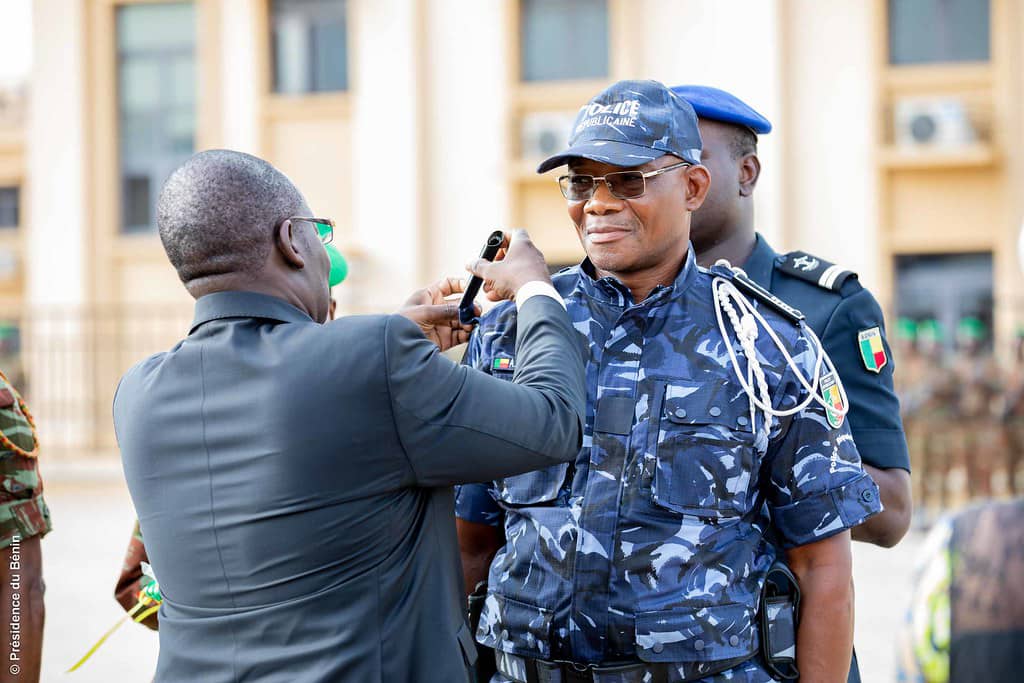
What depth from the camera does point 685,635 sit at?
2.24 meters

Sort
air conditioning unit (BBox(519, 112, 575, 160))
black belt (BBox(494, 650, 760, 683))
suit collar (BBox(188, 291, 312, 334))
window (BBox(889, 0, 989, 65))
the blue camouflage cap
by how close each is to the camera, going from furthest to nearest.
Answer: air conditioning unit (BBox(519, 112, 575, 160)) → window (BBox(889, 0, 989, 65)) → the blue camouflage cap → black belt (BBox(494, 650, 760, 683)) → suit collar (BBox(188, 291, 312, 334))

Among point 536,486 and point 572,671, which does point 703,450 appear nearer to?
point 536,486

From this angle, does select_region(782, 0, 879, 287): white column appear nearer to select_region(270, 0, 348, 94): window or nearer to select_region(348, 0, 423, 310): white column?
select_region(348, 0, 423, 310): white column

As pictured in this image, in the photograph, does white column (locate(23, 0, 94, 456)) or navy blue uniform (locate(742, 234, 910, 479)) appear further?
white column (locate(23, 0, 94, 456))

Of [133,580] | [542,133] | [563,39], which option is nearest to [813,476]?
[133,580]

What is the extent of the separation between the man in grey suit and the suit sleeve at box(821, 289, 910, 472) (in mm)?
909

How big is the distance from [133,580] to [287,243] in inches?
52.9

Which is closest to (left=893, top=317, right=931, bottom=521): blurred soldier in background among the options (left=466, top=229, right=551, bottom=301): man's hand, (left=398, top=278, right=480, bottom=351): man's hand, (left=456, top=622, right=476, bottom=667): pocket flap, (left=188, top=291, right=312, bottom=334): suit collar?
(left=398, top=278, right=480, bottom=351): man's hand

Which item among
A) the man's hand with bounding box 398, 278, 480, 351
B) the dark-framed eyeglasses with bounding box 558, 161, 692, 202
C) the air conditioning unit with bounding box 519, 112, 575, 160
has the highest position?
the air conditioning unit with bounding box 519, 112, 575, 160

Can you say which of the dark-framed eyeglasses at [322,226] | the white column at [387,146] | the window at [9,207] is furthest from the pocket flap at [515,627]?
the window at [9,207]

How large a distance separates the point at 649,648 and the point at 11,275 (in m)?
19.7

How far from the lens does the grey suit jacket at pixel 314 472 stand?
1932mm

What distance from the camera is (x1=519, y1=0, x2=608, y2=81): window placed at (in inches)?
612

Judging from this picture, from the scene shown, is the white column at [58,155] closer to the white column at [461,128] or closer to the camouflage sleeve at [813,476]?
the white column at [461,128]
